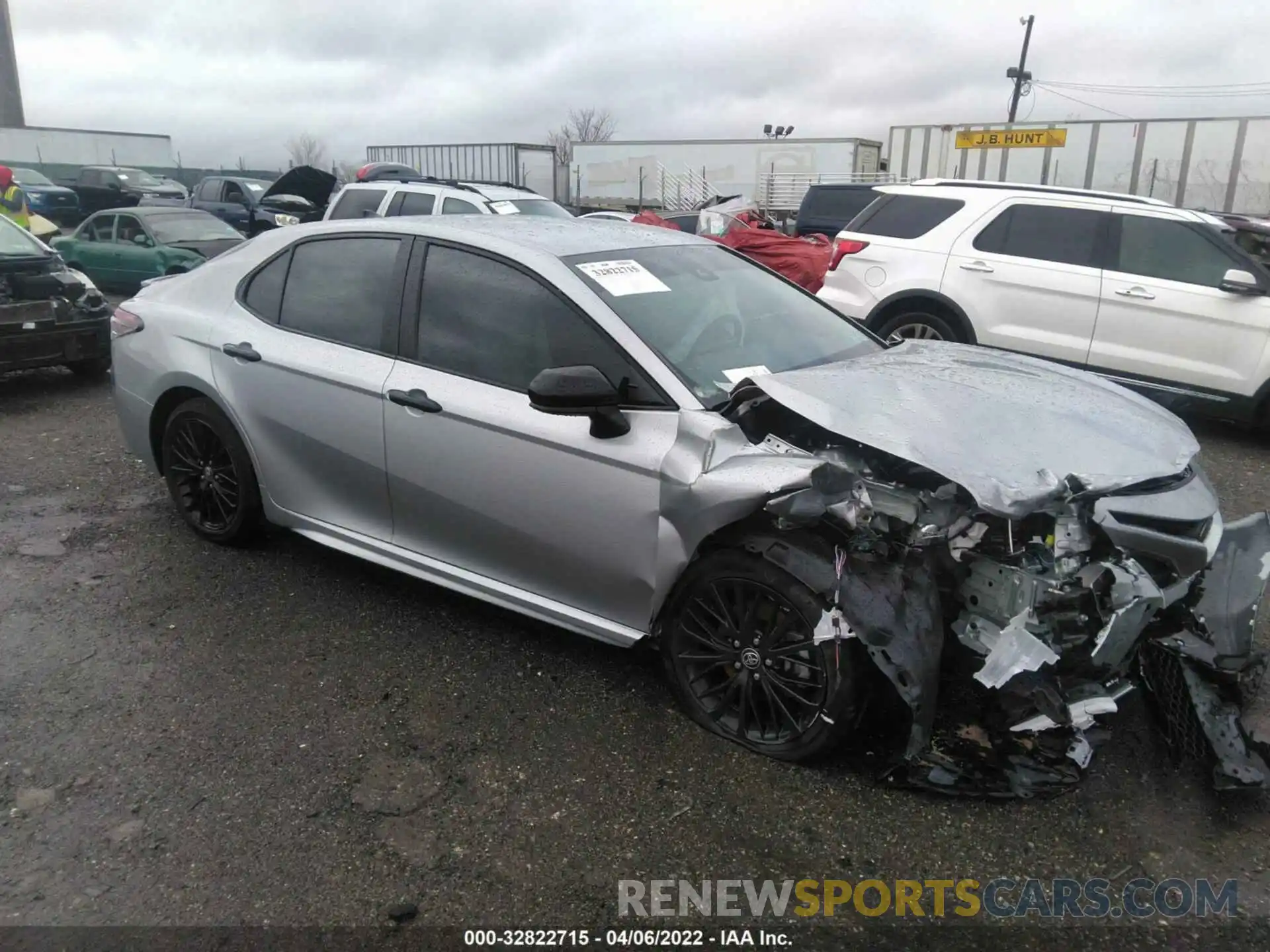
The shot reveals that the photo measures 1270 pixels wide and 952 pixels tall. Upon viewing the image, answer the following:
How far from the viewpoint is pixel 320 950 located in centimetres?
230

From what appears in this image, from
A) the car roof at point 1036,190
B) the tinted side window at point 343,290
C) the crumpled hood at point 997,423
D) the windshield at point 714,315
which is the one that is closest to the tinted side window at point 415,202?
the car roof at point 1036,190

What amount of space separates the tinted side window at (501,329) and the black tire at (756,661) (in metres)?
0.67

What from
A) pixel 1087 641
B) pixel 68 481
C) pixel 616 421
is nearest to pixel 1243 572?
pixel 1087 641

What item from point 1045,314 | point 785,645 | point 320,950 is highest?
point 1045,314

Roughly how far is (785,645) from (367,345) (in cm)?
209

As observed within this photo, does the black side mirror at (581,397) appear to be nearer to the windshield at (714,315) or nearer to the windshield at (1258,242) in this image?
the windshield at (714,315)

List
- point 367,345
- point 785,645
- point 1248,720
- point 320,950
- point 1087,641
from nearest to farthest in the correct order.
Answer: point 320,950 → point 1087,641 → point 785,645 → point 1248,720 → point 367,345

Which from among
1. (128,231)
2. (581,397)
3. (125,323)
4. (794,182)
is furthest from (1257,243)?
(794,182)

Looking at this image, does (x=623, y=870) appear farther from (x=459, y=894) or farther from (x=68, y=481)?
(x=68, y=481)

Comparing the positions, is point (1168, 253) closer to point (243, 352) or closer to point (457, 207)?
point (243, 352)

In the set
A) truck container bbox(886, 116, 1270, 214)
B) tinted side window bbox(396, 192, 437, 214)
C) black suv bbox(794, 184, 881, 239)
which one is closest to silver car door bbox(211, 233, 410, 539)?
tinted side window bbox(396, 192, 437, 214)

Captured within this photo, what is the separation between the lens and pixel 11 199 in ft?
42.0

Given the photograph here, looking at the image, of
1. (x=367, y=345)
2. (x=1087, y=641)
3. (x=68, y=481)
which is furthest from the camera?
(x=68, y=481)

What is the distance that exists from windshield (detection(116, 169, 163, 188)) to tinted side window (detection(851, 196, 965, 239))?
27.1 metres
